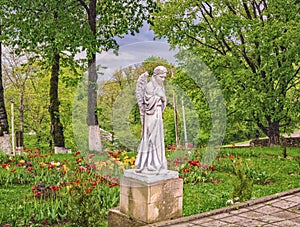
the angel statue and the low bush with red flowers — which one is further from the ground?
the angel statue

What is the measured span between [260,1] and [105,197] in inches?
555

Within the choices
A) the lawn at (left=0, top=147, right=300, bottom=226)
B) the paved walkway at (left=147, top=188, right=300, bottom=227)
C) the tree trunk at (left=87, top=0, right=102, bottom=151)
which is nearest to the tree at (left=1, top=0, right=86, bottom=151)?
the lawn at (left=0, top=147, right=300, bottom=226)

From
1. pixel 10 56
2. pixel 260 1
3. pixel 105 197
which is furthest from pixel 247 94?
pixel 10 56

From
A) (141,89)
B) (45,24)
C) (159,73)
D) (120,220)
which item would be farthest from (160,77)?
(45,24)

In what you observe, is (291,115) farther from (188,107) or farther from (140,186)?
(140,186)

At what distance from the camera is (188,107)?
8266 millimetres

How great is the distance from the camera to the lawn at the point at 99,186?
22.0 ft

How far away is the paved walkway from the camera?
659 cm

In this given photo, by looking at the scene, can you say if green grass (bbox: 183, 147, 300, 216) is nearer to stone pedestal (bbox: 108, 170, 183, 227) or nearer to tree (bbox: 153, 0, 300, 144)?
stone pedestal (bbox: 108, 170, 183, 227)

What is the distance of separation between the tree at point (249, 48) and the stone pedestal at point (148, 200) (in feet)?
34.9

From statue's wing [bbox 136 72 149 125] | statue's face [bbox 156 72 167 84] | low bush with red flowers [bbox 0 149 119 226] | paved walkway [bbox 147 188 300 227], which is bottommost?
paved walkway [bbox 147 188 300 227]

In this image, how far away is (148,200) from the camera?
6.16m

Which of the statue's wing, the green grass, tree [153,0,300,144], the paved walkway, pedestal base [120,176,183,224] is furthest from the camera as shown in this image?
tree [153,0,300,144]

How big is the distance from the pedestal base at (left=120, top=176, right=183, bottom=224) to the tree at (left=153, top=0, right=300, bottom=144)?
418 inches
